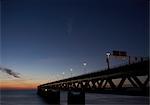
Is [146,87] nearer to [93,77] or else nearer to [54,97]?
[93,77]

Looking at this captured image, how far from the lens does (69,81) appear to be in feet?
238

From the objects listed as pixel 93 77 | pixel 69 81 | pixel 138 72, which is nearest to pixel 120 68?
pixel 138 72

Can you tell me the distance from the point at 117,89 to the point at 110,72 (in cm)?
480

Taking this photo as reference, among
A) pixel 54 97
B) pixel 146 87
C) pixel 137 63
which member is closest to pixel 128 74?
pixel 137 63

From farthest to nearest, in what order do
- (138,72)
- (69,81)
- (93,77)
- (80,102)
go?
(69,81), (80,102), (93,77), (138,72)

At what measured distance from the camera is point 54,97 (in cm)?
11669

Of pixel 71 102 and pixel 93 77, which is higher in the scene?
pixel 93 77

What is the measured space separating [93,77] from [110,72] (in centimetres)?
828

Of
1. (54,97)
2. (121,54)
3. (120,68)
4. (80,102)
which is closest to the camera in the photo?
(120,68)

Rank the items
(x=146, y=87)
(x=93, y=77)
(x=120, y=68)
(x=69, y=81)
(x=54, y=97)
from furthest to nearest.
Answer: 1. (x=54, y=97)
2. (x=69, y=81)
3. (x=93, y=77)
4. (x=120, y=68)
5. (x=146, y=87)

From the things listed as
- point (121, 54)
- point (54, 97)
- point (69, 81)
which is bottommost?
point (54, 97)

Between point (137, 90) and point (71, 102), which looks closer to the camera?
point (137, 90)

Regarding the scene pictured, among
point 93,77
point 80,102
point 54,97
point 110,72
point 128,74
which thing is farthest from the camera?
point 54,97

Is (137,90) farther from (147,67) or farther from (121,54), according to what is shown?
(121,54)
